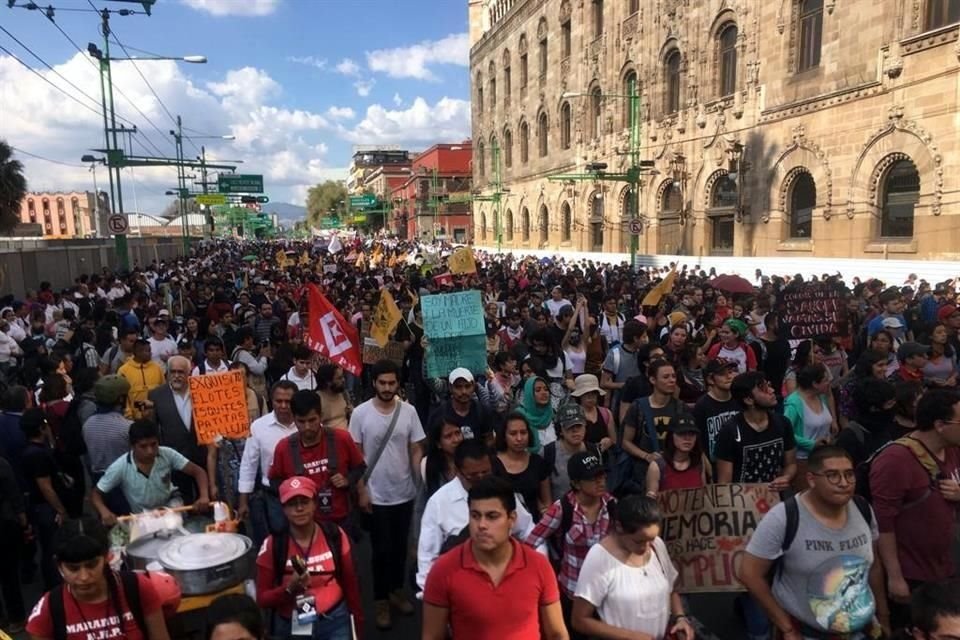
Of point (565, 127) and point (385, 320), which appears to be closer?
point (385, 320)

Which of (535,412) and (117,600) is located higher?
(535,412)

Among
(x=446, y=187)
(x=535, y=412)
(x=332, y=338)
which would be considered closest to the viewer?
(x=535, y=412)

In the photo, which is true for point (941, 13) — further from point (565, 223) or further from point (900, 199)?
point (565, 223)

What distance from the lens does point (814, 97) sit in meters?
20.8

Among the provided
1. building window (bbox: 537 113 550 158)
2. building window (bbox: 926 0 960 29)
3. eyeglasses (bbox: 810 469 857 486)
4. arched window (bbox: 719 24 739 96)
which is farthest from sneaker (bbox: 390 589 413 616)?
building window (bbox: 537 113 550 158)

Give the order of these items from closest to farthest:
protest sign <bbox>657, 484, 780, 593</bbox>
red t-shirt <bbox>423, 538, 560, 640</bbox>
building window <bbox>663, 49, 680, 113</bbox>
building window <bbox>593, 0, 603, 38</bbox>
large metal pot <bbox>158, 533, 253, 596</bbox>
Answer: red t-shirt <bbox>423, 538, 560, 640</bbox>, large metal pot <bbox>158, 533, 253, 596</bbox>, protest sign <bbox>657, 484, 780, 593</bbox>, building window <bbox>663, 49, 680, 113</bbox>, building window <bbox>593, 0, 603, 38</bbox>

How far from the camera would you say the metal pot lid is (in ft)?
9.77

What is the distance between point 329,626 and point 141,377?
4.15 meters

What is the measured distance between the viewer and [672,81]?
28.6 meters

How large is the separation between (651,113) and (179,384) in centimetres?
2773

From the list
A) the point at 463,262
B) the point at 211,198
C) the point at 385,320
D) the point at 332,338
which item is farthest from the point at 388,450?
the point at 211,198

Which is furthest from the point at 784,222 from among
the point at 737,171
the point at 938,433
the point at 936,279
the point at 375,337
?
the point at 938,433

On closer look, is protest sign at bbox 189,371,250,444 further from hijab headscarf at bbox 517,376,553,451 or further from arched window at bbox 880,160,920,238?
arched window at bbox 880,160,920,238

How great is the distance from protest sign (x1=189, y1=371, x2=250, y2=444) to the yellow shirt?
4.05ft
